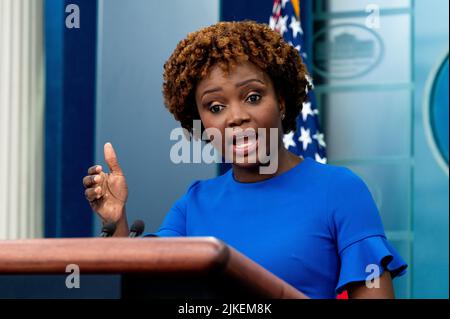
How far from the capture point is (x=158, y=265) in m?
1.49

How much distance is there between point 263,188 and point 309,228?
208 millimetres

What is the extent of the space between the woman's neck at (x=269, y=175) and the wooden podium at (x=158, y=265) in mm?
629

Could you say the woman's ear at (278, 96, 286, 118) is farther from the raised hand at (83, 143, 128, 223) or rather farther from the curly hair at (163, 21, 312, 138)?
the raised hand at (83, 143, 128, 223)

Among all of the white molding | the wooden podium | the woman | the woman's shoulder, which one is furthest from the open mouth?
the white molding

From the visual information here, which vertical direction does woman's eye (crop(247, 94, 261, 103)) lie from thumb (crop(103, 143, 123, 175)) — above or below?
above

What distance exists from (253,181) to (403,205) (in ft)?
9.28

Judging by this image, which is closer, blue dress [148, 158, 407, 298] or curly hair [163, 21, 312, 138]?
blue dress [148, 158, 407, 298]

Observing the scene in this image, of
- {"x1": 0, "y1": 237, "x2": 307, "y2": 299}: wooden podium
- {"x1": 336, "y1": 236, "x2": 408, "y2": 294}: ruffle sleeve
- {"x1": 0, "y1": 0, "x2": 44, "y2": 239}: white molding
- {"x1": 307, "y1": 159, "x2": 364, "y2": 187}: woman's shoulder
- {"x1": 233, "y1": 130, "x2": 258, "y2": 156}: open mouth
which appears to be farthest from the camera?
{"x1": 0, "y1": 0, "x2": 44, "y2": 239}: white molding

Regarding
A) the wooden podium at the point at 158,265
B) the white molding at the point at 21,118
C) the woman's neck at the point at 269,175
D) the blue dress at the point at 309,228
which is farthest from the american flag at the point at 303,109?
the wooden podium at the point at 158,265

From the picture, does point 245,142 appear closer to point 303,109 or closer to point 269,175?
point 269,175

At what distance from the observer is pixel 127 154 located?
452cm

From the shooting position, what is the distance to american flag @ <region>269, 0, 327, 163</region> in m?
4.64

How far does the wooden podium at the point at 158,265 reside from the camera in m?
1.48

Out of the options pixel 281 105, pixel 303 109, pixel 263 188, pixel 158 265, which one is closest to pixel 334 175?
pixel 263 188
